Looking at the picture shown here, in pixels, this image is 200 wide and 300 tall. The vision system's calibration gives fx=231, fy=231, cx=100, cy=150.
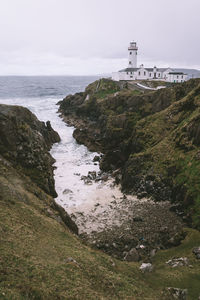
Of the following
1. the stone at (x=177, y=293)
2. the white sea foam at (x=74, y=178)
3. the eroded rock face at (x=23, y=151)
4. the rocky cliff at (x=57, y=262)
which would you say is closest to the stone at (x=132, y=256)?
the rocky cliff at (x=57, y=262)

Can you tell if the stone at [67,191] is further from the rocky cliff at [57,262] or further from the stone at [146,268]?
the stone at [146,268]

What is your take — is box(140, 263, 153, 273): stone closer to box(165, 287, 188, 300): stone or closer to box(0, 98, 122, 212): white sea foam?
box(165, 287, 188, 300): stone

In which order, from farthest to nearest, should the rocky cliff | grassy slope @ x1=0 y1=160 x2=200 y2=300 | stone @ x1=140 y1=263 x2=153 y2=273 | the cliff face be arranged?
the cliff face, stone @ x1=140 y1=263 x2=153 y2=273, the rocky cliff, grassy slope @ x1=0 y1=160 x2=200 y2=300

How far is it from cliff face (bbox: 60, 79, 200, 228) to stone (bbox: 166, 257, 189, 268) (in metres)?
6.45

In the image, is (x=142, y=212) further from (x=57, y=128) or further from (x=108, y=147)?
(x=57, y=128)

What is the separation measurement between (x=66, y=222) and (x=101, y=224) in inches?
198

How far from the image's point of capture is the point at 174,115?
4753cm

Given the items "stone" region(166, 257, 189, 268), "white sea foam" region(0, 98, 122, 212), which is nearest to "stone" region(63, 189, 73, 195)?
"white sea foam" region(0, 98, 122, 212)

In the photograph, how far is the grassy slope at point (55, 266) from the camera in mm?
12211

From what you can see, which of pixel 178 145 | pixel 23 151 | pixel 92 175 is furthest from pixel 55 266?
pixel 178 145

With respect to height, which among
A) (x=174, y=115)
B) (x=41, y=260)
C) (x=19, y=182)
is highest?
(x=174, y=115)

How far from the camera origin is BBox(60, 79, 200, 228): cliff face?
31.5 meters

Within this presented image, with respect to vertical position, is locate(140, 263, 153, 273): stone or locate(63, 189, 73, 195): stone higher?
locate(140, 263, 153, 273): stone

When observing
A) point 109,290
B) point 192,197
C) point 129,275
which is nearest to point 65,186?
point 192,197
